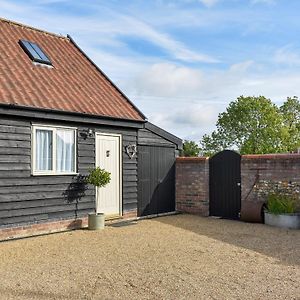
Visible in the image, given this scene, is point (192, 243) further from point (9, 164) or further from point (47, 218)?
point (9, 164)

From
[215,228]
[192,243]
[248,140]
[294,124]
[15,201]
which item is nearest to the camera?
[192,243]

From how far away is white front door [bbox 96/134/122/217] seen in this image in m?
11.7

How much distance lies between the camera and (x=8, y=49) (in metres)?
11.5

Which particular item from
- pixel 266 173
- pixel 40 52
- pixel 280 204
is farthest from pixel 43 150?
pixel 280 204

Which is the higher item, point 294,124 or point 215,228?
point 294,124

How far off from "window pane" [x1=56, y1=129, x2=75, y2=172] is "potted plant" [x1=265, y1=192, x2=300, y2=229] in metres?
5.33

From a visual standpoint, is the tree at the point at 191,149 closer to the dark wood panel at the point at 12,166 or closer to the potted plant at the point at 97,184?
the potted plant at the point at 97,184

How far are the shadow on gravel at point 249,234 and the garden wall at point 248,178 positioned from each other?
2.48 feet

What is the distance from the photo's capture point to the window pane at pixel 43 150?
10.1m

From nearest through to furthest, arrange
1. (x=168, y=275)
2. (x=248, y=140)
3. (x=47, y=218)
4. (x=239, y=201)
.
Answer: (x=168, y=275), (x=47, y=218), (x=239, y=201), (x=248, y=140)

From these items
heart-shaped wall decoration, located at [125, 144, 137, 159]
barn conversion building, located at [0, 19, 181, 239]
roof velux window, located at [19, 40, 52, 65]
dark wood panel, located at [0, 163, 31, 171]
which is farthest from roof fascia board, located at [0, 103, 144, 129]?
roof velux window, located at [19, 40, 52, 65]

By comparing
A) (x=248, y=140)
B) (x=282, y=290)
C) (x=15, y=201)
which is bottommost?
(x=282, y=290)

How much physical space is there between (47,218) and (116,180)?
2.59m

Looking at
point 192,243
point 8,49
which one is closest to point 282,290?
point 192,243
